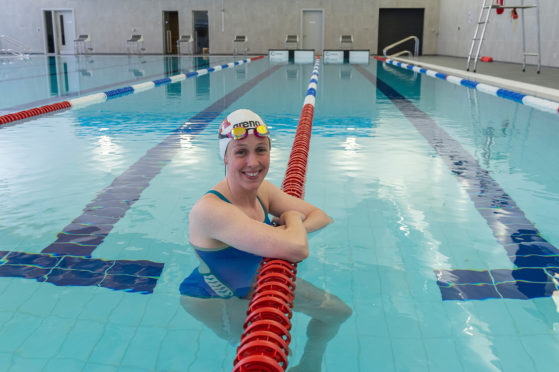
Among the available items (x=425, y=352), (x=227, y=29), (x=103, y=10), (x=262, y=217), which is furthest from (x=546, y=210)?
(x=103, y=10)

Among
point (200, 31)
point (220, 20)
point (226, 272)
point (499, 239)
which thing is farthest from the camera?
point (200, 31)

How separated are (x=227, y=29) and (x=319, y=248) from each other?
24795 mm

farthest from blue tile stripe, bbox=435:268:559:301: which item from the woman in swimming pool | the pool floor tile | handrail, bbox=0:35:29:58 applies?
handrail, bbox=0:35:29:58

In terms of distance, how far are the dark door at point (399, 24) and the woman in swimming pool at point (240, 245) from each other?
2576 centimetres

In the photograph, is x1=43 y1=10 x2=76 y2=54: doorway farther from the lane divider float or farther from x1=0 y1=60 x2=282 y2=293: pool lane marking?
the lane divider float

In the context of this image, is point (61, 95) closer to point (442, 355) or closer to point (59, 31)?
point (442, 355)

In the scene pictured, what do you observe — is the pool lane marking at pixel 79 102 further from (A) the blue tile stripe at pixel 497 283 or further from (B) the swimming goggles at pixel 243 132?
(A) the blue tile stripe at pixel 497 283

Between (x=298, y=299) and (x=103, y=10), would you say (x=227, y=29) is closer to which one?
(x=103, y=10)

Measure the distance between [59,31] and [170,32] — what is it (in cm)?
571

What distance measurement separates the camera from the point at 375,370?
5.54 ft

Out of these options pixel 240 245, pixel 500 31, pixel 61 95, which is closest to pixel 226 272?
pixel 240 245

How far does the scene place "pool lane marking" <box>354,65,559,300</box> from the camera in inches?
84.9

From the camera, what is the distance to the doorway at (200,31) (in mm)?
26000

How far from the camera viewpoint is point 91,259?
8.09 feet
